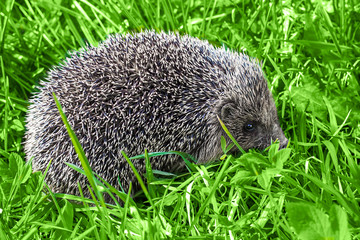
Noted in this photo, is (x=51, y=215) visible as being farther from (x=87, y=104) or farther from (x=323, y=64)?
(x=323, y=64)

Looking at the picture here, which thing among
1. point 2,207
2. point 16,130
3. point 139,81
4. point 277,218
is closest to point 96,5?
point 16,130

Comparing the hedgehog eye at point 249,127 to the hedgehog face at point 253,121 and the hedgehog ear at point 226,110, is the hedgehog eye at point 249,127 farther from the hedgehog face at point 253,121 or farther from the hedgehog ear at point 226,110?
the hedgehog ear at point 226,110

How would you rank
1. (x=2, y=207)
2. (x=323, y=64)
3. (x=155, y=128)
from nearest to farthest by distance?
(x=2, y=207), (x=155, y=128), (x=323, y=64)

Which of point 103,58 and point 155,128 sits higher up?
point 103,58

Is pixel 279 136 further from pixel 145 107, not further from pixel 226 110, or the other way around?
pixel 145 107

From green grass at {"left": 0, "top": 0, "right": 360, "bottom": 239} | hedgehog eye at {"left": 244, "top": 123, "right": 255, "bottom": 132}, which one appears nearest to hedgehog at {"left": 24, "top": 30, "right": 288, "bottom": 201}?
hedgehog eye at {"left": 244, "top": 123, "right": 255, "bottom": 132}

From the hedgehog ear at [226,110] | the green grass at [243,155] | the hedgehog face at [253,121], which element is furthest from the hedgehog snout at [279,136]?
the hedgehog ear at [226,110]

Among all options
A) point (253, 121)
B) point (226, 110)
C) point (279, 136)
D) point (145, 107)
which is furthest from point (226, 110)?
point (145, 107)
